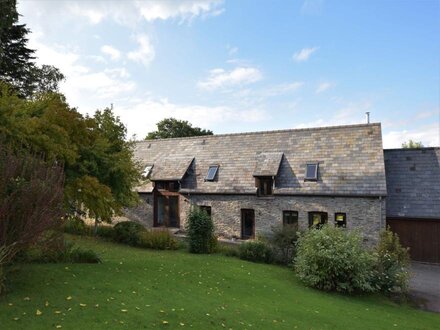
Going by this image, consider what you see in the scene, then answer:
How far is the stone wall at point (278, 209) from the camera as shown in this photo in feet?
65.8

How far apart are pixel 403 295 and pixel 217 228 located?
12.7 meters

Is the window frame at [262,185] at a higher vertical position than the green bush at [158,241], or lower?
higher

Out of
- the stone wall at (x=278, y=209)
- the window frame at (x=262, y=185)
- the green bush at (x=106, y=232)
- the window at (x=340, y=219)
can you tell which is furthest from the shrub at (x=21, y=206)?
the window at (x=340, y=219)

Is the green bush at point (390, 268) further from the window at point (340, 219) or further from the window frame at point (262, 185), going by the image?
the window frame at point (262, 185)

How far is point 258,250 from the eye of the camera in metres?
18.1

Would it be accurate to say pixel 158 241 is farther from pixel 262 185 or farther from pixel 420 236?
pixel 420 236

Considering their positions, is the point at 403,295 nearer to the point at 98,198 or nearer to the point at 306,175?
the point at 306,175

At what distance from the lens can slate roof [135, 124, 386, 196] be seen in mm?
21234

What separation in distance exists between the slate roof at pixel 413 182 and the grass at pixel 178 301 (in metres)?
8.86

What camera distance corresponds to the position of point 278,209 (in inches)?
887

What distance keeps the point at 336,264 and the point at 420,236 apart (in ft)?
30.8

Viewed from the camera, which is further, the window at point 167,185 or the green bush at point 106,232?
the window at point 167,185

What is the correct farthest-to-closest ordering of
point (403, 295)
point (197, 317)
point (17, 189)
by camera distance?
1. point (403, 295)
2. point (197, 317)
3. point (17, 189)

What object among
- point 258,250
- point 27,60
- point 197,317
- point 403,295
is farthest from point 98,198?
point 27,60
